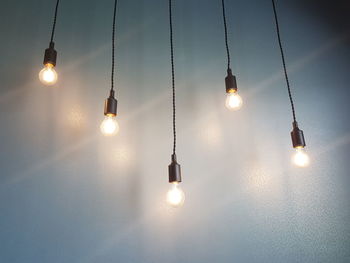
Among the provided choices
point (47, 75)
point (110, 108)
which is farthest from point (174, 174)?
point (47, 75)

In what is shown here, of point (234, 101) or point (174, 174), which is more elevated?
point (234, 101)

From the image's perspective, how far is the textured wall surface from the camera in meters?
2.00

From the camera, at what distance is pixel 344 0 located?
3.08m

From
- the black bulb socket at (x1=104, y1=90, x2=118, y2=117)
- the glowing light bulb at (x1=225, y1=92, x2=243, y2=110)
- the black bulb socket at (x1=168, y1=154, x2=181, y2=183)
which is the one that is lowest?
the black bulb socket at (x1=168, y1=154, x2=181, y2=183)

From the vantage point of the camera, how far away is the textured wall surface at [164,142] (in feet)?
6.57

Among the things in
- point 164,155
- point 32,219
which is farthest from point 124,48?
point 32,219

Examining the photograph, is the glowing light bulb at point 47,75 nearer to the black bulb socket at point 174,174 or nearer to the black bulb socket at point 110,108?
the black bulb socket at point 110,108

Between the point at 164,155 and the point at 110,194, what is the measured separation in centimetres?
45

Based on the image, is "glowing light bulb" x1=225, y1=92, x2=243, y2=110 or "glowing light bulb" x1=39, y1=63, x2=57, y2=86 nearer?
"glowing light bulb" x1=39, y1=63, x2=57, y2=86

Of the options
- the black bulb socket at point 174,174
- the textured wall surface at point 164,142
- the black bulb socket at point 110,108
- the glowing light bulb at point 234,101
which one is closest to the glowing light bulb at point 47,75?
the black bulb socket at point 110,108

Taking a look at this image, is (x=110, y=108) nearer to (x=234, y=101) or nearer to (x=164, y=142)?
(x=164, y=142)

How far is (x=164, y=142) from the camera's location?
231 cm

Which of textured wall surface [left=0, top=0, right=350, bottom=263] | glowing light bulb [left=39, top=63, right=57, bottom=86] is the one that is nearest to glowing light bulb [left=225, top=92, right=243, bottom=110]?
textured wall surface [left=0, top=0, right=350, bottom=263]

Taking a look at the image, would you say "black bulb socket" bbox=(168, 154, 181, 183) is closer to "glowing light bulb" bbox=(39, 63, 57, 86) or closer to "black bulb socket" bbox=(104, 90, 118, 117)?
"black bulb socket" bbox=(104, 90, 118, 117)
